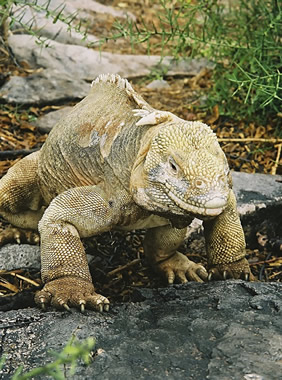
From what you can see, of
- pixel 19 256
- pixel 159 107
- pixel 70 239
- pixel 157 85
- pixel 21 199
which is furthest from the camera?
pixel 157 85

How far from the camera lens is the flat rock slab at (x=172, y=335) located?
3197mm

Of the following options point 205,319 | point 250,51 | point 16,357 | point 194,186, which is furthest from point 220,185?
point 250,51

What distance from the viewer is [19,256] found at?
18.1ft

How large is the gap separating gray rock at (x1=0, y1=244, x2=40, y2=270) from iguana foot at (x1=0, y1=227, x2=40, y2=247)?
4.0 inches

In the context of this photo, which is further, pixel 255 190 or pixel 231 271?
pixel 255 190

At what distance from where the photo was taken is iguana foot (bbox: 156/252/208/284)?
517 centimetres

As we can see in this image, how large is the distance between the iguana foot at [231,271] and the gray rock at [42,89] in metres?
4.43

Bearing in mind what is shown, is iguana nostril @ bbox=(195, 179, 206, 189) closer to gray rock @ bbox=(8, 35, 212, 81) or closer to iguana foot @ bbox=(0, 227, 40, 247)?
iguana foot @ bbox=(0, 227, 40, 247)

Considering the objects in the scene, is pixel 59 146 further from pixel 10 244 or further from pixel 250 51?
pixel 250 51

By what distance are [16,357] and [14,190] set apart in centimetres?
241

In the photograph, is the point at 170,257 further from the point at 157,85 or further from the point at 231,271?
the point at 157,85

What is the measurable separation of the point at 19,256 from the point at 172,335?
88.8 inches

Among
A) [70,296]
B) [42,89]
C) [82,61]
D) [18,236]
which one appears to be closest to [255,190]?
[18,236]

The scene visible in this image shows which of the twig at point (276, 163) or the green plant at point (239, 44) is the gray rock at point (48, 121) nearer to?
the green plant at point (239, 44)
